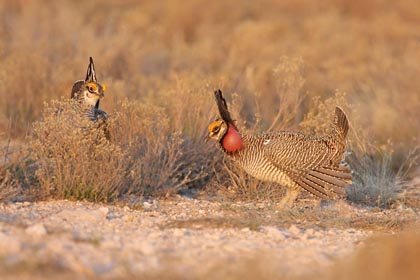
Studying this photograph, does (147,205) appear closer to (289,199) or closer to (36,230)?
(289,199)

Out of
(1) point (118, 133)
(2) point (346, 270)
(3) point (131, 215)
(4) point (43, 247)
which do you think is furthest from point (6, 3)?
(2) point (346, 270)

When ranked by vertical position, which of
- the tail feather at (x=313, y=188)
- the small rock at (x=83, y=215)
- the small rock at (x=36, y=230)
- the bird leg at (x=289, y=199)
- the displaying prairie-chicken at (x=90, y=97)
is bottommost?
the small rock at (x=83, y=215)

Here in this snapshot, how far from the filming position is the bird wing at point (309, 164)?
8.27 m

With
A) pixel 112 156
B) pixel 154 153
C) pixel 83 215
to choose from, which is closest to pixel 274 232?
pixel 83 215

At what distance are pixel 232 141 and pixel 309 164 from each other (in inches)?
29.9

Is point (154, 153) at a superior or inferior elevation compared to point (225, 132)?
inferior

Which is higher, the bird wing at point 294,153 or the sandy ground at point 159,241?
the bird wing at point 294,153

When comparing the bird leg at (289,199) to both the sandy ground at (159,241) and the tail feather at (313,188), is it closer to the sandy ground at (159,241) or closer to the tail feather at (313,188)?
the tail feather at (313,188)

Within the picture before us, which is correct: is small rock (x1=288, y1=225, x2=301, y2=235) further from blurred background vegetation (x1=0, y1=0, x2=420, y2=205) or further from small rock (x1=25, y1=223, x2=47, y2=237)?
blurred background vegetation (x1=0, y1=0, x2=420, y2=205)

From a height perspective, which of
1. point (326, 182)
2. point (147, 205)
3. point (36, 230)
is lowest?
point (147, 205)

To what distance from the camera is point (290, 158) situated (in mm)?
8281

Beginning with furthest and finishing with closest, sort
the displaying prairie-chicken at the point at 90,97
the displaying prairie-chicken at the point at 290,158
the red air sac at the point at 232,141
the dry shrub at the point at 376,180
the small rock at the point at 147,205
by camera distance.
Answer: the dry shrub at the point at 376,180, the displaying prairie-chicken at the point at 90,97, the red air sac at the point at 232,141, the displaying prairie-chicken at the point at 290,158, the small rock at the point at 147,205

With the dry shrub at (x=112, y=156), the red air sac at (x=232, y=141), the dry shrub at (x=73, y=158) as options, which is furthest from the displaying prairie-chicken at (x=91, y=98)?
the red air sac at (x=232, y=141)

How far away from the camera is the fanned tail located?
8289mm
